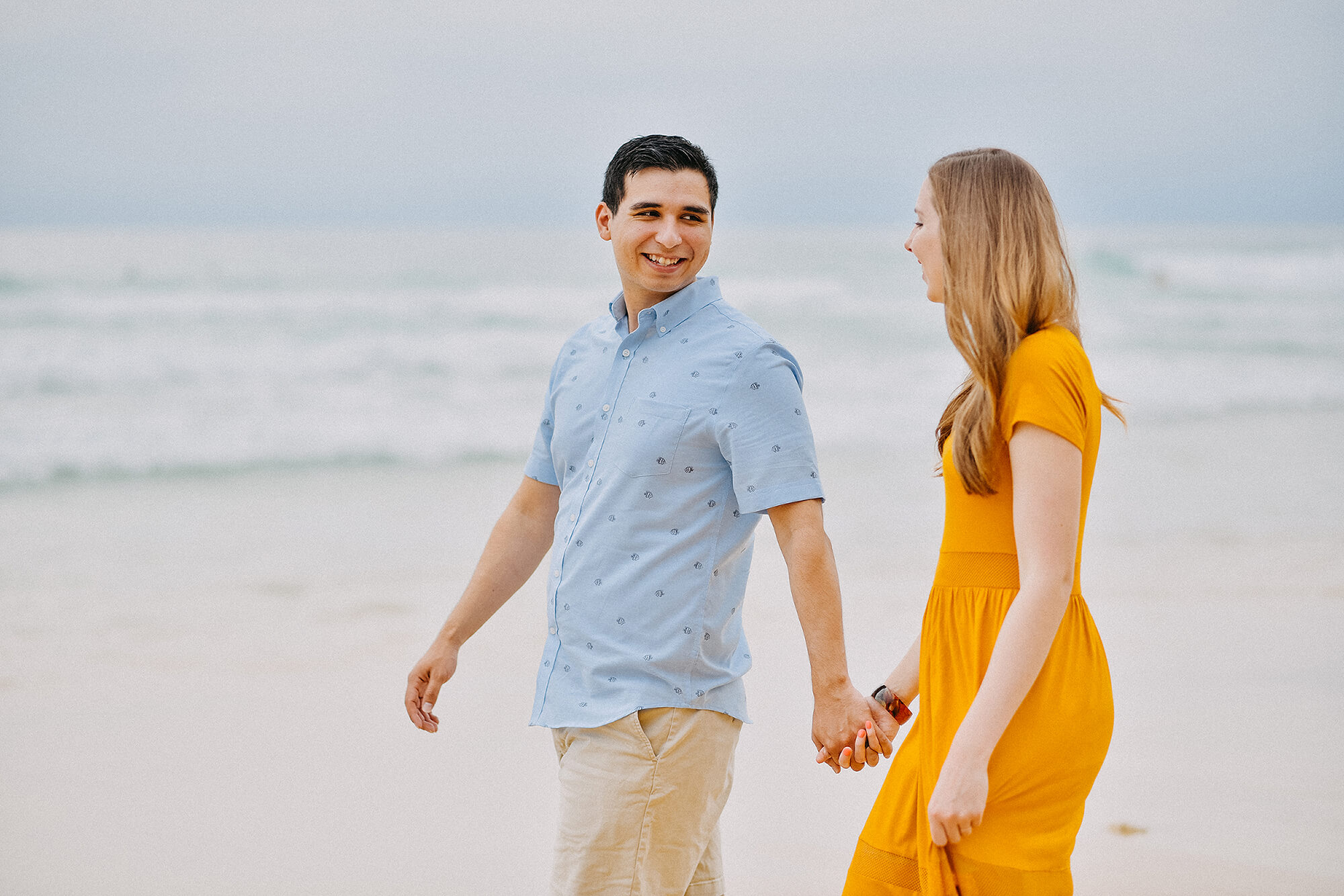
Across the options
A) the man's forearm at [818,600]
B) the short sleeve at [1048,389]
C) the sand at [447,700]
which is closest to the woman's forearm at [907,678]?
the man's forearm at [818,600]

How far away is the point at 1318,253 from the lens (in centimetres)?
2109

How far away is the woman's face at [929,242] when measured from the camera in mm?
1858

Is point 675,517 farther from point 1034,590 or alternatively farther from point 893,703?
point 1034,590

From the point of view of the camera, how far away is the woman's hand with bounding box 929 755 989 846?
1.66 metres

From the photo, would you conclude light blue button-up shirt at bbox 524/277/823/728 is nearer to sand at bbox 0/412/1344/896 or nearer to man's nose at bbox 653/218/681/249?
man's nose at bbox 653/218/681/249

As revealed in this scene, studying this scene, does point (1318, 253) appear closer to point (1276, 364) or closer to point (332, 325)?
point (1276, 364)

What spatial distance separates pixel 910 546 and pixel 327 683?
11.4 feet

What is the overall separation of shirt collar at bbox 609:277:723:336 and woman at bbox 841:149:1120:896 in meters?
0.64

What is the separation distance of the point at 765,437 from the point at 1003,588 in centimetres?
58

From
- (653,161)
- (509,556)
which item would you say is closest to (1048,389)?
(653,161)

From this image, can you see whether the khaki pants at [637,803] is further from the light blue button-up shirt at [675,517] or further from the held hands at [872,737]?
the held hands at [872,737]

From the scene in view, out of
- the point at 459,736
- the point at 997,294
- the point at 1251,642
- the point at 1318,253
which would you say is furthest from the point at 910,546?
the point at 1318,253

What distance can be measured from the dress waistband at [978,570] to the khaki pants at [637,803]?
0.64m

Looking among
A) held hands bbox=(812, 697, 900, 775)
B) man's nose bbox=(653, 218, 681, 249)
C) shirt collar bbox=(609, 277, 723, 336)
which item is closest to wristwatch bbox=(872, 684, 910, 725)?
held hands bbox=(812, 697, 900, 775)
